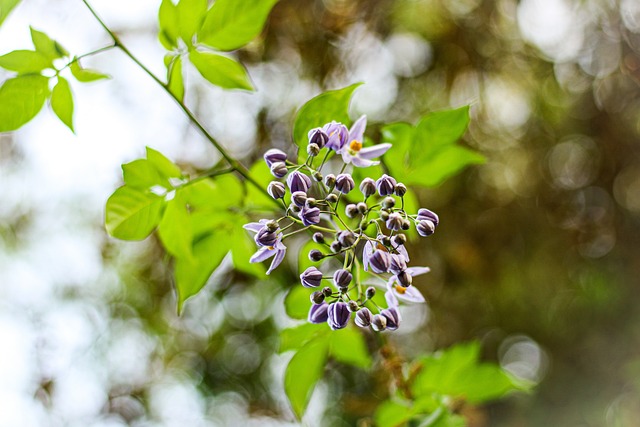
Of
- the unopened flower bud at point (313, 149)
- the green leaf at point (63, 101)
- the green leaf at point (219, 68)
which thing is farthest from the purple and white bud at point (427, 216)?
the green leaf at point (63, 101)

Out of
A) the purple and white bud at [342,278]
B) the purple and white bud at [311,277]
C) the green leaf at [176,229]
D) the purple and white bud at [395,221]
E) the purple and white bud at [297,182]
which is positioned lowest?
the green leaf at [176,229]

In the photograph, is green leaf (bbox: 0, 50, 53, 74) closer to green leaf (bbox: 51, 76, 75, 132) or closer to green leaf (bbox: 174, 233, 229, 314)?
green leaf (bbox: 51, 76, 75, 132)

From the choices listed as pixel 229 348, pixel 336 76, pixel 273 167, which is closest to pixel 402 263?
pixel 273 167

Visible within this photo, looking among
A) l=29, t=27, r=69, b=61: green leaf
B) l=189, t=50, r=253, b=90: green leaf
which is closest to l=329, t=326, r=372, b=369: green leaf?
l=189, t=50, r=253, b=90: green leaf

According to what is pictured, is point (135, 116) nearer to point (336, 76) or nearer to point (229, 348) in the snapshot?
point (336, 76)

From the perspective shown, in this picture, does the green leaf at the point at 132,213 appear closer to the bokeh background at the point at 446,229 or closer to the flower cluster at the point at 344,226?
the flower cluster at the point at 344,226

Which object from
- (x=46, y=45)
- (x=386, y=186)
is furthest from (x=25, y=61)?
(x=386, y=186)
